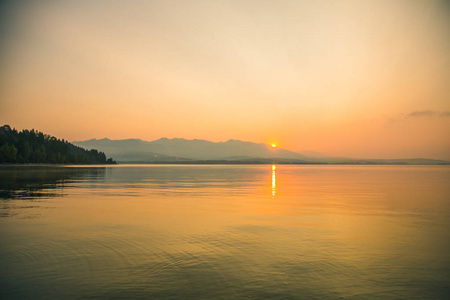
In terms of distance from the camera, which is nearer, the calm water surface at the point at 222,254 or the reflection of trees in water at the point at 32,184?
the calm water surface at the point at 222,254

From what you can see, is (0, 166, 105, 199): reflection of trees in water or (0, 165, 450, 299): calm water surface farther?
(0, 166, 105, 199): reflection of trees in water

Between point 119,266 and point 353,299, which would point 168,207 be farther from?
point 353,299

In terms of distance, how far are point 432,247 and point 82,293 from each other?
15342 millimetres

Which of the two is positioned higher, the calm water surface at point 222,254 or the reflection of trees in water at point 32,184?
the reflection of trees in water at point 32,184

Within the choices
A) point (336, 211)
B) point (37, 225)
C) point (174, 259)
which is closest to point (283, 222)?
point (336, 211)

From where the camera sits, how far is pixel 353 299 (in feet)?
32.6

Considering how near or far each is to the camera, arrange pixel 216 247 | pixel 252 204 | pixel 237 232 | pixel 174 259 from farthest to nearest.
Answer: pixel 252 204 → pixel 237 232 → pixel 216 247 → pixel 174 259

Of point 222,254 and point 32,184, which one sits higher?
point 32,184

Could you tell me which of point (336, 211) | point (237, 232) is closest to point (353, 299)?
point (237, 232)

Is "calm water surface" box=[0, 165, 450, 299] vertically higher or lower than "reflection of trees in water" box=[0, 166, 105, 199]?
lower

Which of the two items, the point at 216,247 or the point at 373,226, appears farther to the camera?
the point at 373,226

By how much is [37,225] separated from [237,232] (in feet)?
40.2

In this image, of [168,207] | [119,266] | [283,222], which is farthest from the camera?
[168,207]

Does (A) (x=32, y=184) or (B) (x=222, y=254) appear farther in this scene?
(A) (x=32, y=184)
